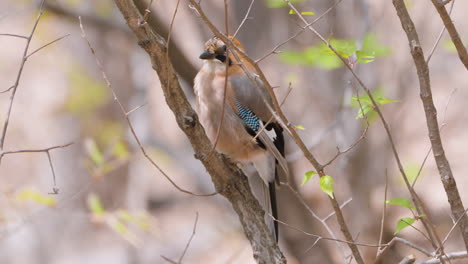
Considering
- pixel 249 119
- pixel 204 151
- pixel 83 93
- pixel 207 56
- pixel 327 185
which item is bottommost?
pixel 327 185

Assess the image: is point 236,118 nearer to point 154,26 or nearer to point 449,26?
point 154,26

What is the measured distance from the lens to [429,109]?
210 cm

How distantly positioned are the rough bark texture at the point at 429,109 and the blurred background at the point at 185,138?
231 millimetres

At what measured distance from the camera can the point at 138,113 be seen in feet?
19.8

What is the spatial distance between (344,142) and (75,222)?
15.7 feet

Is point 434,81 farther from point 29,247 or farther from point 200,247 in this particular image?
point 29,247

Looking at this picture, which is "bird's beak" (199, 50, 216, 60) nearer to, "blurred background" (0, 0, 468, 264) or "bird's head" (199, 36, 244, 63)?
"bird's head" (199, 36, 244, 63)

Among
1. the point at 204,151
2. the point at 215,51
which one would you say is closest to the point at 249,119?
the point at 215,51

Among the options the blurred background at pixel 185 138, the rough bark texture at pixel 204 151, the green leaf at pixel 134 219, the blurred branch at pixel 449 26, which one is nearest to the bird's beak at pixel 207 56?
the blurred background at pixel 185 138

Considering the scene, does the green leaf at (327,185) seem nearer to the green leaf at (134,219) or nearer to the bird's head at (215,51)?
the bird's head at (215,51)

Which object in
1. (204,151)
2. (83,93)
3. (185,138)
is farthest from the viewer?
(185,138)

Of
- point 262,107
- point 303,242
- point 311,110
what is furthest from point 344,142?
point 311,110

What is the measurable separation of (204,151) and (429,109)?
1056 mm

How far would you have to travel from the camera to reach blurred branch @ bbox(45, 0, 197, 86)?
4.04 meters
